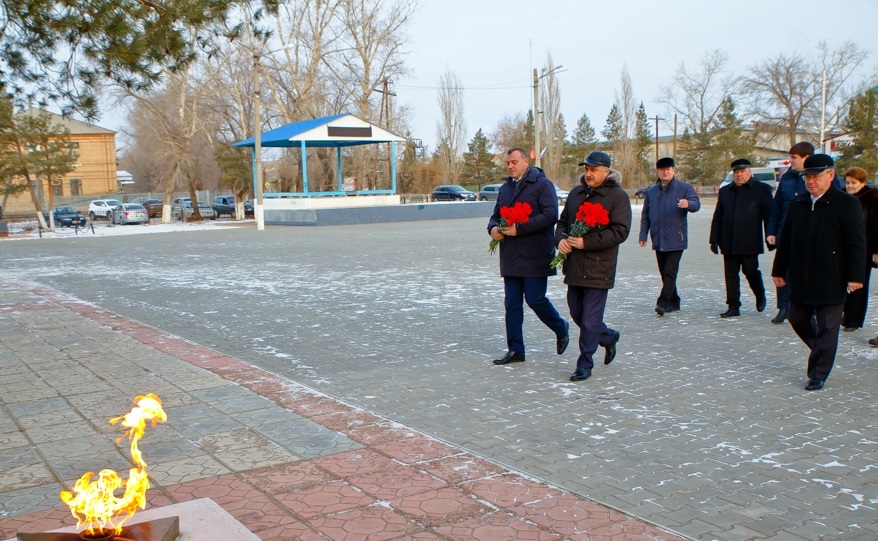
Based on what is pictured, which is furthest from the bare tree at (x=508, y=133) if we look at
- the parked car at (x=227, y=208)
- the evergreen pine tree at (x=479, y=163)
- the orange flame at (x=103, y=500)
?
the orange flame at (x=103, y=500)

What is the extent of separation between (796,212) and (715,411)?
6.17 feet

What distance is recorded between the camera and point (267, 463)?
181 inches

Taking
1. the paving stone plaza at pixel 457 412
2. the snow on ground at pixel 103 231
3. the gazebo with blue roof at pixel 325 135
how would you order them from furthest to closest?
the gazebo with blue roof at pixel 325 135
the snow on ground at pixel 103 231
the paving stone plaza at pixel 457 412

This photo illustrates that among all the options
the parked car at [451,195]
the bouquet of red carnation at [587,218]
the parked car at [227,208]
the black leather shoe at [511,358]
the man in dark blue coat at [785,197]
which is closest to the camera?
the bouquet of red carnation at [587,218]

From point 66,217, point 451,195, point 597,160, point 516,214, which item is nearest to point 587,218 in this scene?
point 597,160

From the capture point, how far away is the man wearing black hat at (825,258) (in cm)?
593

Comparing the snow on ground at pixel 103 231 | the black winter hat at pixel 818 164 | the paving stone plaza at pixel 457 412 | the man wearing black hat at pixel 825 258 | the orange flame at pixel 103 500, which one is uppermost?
the black winter hat at pixel 818 164

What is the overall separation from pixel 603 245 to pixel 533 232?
680 mm

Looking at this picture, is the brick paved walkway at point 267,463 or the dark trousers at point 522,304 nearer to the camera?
the brick paved walkway at point 267,463

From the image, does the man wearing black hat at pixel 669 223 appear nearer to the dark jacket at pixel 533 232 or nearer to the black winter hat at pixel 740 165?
the black winter hat at pixel 740 165

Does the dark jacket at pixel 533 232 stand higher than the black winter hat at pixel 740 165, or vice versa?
the black winter hat at pixel 740 165

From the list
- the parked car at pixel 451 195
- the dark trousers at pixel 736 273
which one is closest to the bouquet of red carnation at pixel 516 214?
the dark trousers at pixel 736 273

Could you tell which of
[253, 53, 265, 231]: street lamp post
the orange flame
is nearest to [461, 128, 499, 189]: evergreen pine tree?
[253, 53, 265, 231]: street lamp post

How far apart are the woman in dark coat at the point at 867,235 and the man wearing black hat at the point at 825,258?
1.25 meters
